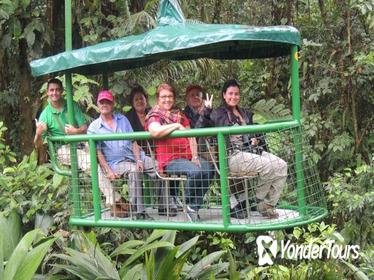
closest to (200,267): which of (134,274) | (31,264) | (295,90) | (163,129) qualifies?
(134,274)

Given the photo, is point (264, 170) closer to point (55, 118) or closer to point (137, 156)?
point (137, 156)

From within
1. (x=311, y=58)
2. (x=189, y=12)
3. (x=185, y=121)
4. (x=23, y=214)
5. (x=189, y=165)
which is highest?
(x=189, y=12)

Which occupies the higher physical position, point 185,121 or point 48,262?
point 185,121

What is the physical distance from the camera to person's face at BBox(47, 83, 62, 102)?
4.78 meters

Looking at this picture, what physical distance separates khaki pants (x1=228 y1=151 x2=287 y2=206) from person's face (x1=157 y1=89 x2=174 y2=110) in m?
0.58

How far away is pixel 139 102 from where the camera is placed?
4.69m

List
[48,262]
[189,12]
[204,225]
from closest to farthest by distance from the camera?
[204,225]
[48,262]
[189,12]

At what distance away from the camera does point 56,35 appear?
777 centimetres

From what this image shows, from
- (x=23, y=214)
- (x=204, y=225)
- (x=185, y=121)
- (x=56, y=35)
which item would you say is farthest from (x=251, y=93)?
(x=204, y=225)

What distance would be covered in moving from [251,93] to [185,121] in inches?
175

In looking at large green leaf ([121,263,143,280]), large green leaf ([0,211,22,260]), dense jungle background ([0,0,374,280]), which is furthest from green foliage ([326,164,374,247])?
large green leaf ([0,211,22,260])

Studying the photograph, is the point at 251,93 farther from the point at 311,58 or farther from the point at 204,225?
the point at 204,225

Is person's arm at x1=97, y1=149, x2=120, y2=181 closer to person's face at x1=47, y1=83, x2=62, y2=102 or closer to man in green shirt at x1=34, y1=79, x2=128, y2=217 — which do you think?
man in green shirt at x1=34, y1=79, x2=128, y2=217

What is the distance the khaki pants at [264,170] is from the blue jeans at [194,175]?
0.19m
